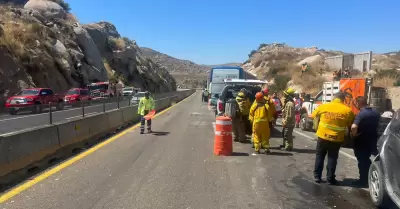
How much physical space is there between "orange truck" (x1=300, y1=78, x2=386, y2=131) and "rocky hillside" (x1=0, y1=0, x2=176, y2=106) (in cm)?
2402

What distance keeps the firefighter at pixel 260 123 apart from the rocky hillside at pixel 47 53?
2574cm

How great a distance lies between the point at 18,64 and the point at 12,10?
12.9 m

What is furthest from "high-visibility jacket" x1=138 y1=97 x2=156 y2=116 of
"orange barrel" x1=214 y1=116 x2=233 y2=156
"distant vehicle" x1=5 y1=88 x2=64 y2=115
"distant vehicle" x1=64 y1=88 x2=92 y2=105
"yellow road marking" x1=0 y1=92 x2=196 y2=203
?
"distant vehicle" x1=64 y1=88 x2=92 y2=105

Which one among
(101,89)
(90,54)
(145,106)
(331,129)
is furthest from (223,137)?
(90,54)

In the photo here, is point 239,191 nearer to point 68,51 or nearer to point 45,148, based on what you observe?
point 45,148

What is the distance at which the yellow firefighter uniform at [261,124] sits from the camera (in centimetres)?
980

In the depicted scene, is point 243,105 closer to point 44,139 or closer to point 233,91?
point 233,91

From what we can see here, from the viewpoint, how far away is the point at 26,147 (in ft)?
25.4

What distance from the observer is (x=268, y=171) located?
7.89 m

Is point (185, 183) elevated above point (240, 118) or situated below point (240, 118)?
below

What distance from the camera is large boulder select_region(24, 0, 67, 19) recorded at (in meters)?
53.9

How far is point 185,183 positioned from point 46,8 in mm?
55349

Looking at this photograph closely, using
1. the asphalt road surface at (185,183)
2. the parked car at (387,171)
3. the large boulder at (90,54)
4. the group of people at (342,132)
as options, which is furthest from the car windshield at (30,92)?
the parked car at (387,171)

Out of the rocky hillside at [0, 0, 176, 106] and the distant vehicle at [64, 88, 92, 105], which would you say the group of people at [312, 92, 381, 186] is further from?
the rocky hillside at [0, 0, 176, 106]
